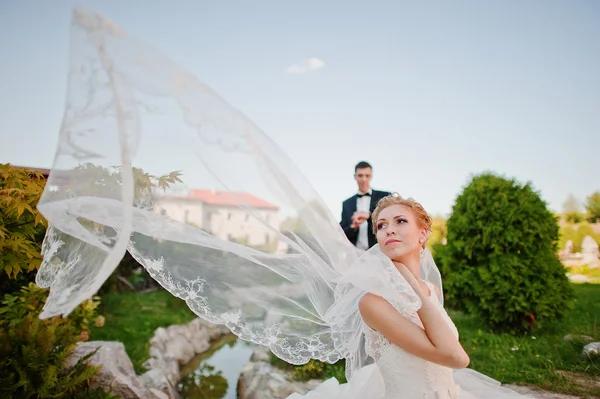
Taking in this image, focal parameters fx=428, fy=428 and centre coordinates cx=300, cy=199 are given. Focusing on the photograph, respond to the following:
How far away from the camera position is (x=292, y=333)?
8.36ft

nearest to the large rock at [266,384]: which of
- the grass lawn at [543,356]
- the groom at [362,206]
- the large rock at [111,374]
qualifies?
the large rock at [111,374]

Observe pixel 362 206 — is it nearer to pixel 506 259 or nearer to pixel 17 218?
pixel 506 259

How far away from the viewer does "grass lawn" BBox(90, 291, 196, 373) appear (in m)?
6.59

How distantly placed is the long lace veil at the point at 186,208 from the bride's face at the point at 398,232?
104 mm

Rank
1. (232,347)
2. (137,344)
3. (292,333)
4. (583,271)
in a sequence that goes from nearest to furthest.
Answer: (292,333)
(137,344)
(232,347)
(583,271)

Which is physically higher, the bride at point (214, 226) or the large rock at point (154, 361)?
the bride at point (214, 226)

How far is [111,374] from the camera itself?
4121 millimetres

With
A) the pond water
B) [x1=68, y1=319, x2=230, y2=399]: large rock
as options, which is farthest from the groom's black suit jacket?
[x1=68, y1=319, x2=230, y2=399]: large rock

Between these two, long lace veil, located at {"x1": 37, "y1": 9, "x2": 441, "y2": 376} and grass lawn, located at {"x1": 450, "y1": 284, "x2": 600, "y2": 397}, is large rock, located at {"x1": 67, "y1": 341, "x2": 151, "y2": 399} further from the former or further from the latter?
grass lawn, located at {"x1": 450, "y1": 284, "x2": 600, "y2": 397}

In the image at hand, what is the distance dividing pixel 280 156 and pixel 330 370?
3943 millimetres

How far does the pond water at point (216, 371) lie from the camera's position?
576 centimetres

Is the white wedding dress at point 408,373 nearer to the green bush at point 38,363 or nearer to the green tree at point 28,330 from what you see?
the green tree at point 28,330

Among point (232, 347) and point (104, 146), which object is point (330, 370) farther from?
point (104, 146)

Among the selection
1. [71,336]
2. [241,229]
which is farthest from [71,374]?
[241,229]
